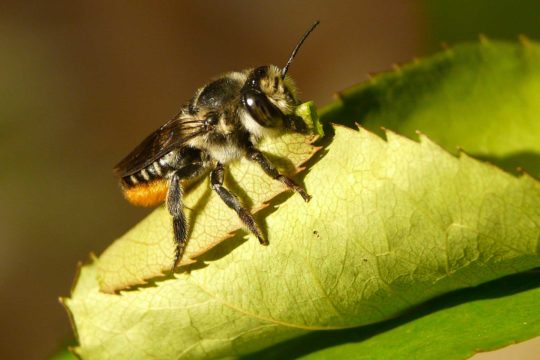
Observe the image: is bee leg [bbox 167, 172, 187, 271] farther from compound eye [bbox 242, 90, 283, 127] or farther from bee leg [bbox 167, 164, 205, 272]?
compound eye [bbox 242, 90, 283, 127]

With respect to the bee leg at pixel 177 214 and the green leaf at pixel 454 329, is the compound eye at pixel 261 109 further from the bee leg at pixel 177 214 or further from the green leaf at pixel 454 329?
the green leaf at pixel 454 329

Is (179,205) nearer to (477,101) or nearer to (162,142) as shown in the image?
(162,142)

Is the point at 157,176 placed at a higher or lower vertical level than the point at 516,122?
higher

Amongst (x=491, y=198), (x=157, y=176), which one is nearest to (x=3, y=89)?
(x=157, y=176)

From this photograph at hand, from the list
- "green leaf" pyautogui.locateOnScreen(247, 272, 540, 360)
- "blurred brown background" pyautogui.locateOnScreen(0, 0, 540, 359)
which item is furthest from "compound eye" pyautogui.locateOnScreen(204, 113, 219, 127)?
"blurred brown background" pyautogui.locateOnScreen(0, 0, 540, 359)

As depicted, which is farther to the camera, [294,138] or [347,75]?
[347,75]

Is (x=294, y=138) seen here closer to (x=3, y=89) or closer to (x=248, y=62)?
(x=248, y=62)

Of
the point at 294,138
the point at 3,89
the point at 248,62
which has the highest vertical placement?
the point at 3,89
